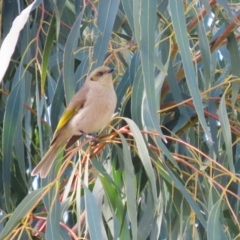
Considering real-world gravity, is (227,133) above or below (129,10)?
below

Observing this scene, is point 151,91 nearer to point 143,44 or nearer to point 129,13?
point 143,44

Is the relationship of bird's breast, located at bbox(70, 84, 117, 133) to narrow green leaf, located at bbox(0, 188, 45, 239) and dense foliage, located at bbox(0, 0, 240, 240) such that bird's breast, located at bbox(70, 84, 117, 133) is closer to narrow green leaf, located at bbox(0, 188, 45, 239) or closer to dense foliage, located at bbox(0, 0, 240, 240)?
dense foliage, located at bbox(0, 0, 240, 240)

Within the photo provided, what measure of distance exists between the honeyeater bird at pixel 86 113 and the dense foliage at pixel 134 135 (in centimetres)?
5

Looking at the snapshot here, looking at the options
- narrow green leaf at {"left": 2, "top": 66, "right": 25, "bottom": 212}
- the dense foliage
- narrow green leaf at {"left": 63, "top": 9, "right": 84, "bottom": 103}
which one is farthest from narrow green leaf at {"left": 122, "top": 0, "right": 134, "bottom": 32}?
narrow green leaf at {"left": 2, "top": 66, "right": 25, "bottom": 212}

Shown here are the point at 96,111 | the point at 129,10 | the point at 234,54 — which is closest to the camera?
the point at 129,10

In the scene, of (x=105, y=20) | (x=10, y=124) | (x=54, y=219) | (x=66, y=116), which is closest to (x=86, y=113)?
(x=66, y=116)

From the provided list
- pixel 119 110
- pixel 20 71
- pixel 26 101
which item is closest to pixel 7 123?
pixel 20 71

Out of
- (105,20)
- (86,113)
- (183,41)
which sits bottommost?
(86,113)

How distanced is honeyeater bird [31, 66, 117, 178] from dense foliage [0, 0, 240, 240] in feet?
0.16

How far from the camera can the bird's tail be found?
7.98 ft

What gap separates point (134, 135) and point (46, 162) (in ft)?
2.06

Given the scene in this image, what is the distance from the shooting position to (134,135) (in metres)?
1.97

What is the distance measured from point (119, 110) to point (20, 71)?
1.61ft

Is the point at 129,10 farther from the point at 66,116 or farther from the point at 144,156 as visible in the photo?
the point at 66,116
